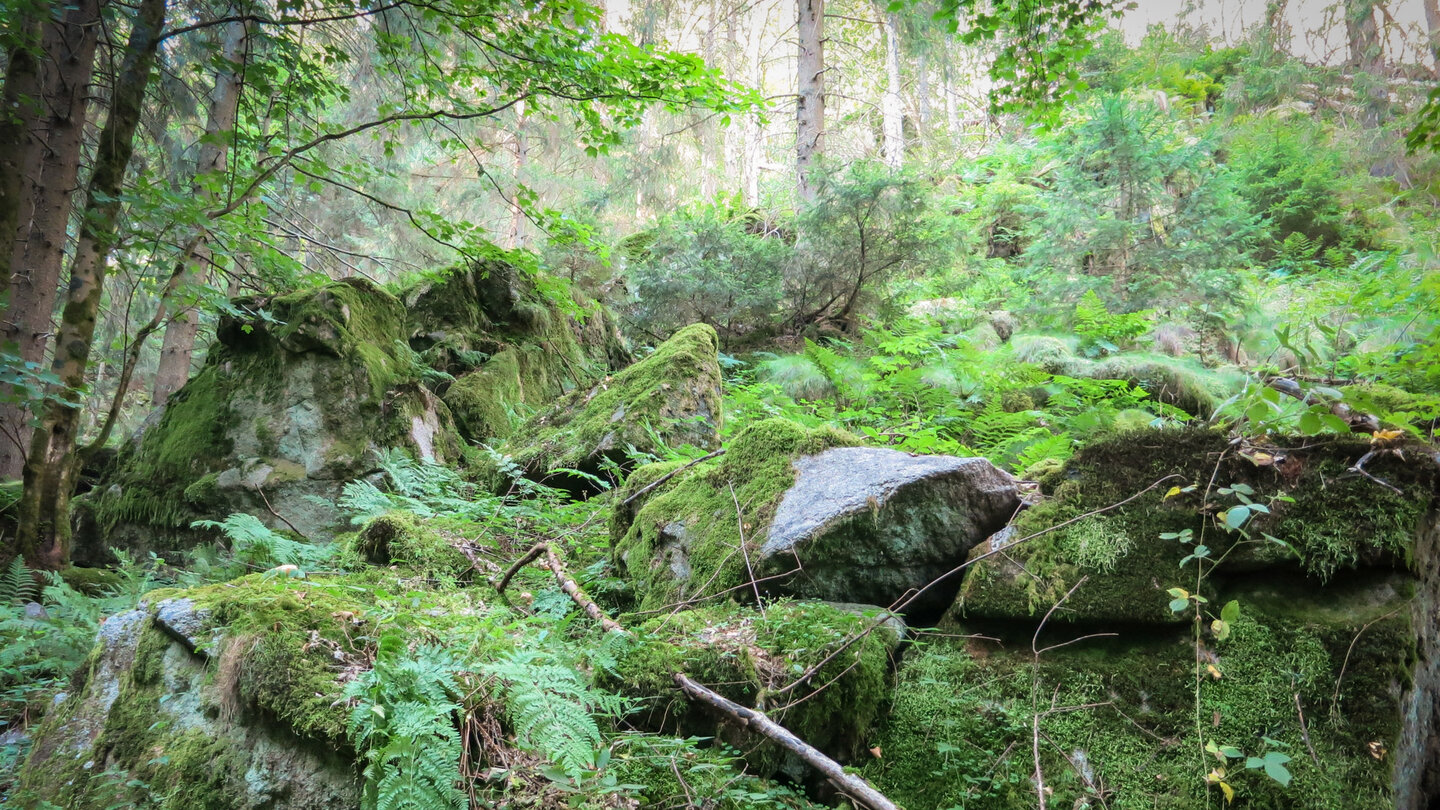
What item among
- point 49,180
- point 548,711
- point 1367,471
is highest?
point 49,180

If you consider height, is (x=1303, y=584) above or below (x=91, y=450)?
below

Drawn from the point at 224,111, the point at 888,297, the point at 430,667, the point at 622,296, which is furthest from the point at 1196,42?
the point at 430,667

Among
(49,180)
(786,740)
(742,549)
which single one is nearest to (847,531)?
(742,549)

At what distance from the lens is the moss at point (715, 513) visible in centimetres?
335

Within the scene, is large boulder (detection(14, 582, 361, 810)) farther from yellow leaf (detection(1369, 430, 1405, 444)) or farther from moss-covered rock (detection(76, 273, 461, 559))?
yellow leaf (detection(1369, 430, 1405, 444))

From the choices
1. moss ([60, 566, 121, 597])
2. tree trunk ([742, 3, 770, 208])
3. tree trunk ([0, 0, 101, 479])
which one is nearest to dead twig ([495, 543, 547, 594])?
moss ([60, 566, 121, 597])

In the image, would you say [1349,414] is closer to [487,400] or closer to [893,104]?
[487,400]

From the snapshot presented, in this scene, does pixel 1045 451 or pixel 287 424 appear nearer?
pixel 1045 451

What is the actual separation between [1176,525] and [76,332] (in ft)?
21.5

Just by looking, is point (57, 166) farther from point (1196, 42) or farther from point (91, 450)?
point (1196, 42)

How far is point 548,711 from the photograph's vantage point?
187cm

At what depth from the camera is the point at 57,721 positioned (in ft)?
→ 7.79

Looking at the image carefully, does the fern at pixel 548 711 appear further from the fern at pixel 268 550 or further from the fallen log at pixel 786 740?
the fern at pixel 268 550

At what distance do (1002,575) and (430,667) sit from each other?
2.18m
